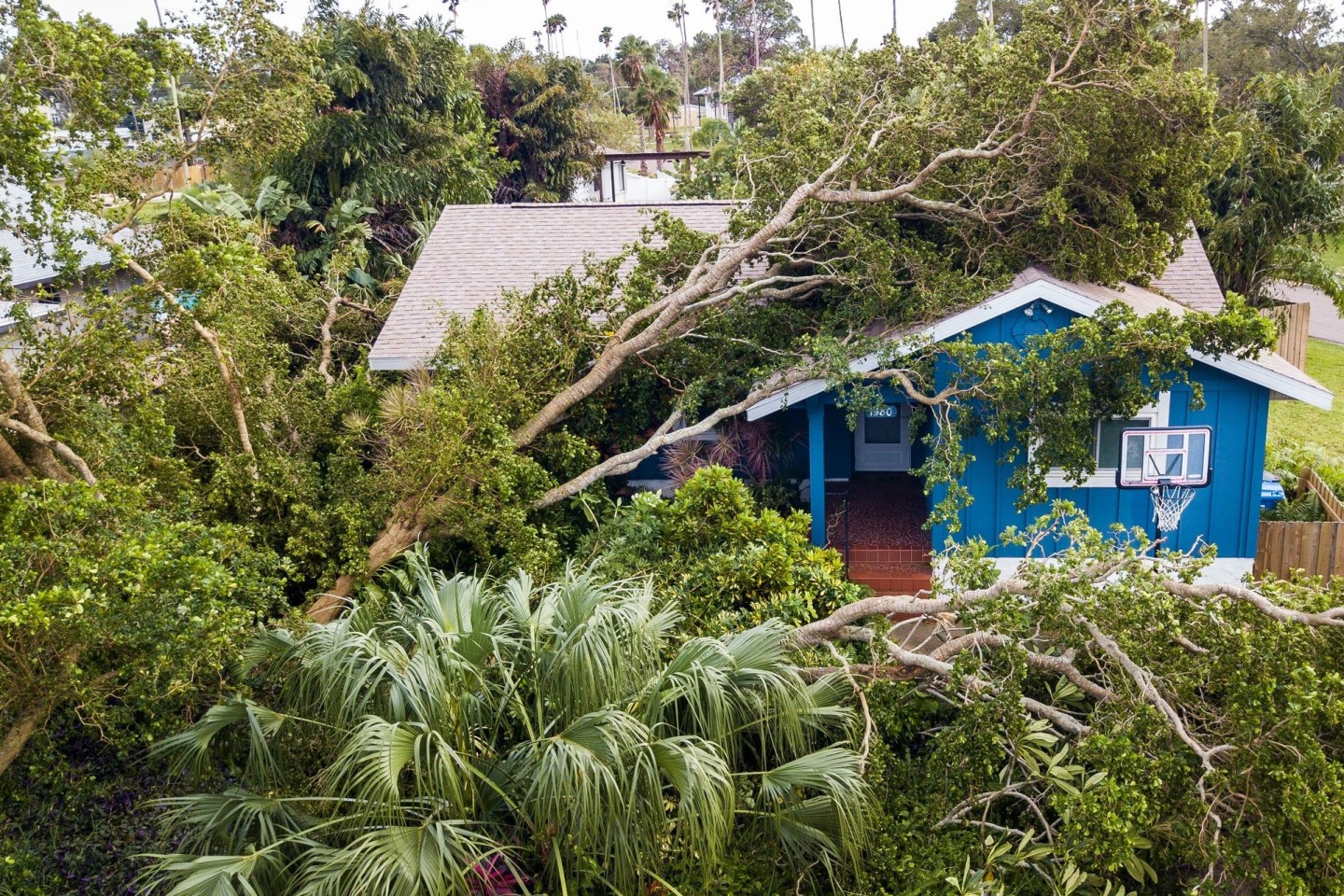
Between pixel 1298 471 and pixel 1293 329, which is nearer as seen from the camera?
pixel 1298 471

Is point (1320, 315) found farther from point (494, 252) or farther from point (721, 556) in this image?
point (721, 556)

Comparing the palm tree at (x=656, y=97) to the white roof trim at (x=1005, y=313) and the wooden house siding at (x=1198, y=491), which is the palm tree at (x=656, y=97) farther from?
the wooden house siding at (x=1198, y=491)

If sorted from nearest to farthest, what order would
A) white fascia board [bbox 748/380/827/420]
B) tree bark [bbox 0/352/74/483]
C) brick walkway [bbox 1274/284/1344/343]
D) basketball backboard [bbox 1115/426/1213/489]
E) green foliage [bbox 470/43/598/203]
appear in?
tree bark [bbox 0/352/74/483], basketball backboard [bbox 1115/426/1213/489], white fascia board [bbox 748/380/827/420], brick walkway [bbox 1274/284/1344/343], green foliage [bbox 470/43/598/203]

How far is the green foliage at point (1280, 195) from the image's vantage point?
19906 millimetres

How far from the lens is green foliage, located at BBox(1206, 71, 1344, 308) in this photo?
1991 centimetres

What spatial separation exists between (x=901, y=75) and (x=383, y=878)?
11.5 meters

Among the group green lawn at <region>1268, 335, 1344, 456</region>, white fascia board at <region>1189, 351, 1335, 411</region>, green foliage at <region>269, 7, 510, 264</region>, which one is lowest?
Result: green lawn at <region>1268, 335, 1344, 456</region>

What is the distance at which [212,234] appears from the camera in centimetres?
1066

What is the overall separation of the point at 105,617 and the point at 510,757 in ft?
9.76

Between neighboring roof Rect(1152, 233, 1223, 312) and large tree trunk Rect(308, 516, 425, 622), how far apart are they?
10.00 meters

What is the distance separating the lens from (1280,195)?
65.8ft

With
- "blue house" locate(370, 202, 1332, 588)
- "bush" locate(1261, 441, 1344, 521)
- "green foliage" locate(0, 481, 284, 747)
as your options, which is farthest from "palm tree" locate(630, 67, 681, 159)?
"green foliage" locate(0, 481, 284, 747)

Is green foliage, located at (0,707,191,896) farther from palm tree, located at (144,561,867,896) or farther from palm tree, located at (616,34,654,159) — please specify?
palm tree, located at (616,34,654,159)

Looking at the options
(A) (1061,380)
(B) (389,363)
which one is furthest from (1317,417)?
(B) (389,363)
